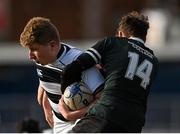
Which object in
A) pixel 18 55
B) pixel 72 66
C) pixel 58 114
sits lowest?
pixel 18 55

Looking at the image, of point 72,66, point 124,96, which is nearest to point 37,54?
point 72,66

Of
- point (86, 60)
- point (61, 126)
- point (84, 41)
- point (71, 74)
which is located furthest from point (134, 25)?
point (84, 41)

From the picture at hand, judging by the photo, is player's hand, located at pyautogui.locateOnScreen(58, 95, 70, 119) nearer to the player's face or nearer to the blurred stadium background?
the player's face

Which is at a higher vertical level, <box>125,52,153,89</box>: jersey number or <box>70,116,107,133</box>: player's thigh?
<box>125,52,153,89</box>: jersey number

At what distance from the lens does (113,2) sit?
27.0m

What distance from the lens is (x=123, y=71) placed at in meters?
7.24

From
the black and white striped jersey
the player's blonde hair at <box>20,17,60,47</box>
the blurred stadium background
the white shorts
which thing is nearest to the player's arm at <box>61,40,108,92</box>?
the black and white striped jersey

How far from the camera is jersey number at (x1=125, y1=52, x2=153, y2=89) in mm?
7254

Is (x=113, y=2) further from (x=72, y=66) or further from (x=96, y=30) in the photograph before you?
(x=72, y=66)

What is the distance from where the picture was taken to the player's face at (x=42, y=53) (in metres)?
7.40

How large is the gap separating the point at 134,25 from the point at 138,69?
41 cm

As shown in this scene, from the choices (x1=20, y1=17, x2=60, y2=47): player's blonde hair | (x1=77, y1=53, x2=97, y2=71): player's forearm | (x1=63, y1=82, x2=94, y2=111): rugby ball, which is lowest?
(x1=63, y1=82, x2=94, y2=111): rugby ball

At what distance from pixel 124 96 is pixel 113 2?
1991cm

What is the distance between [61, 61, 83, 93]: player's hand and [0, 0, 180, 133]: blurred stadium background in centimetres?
869
